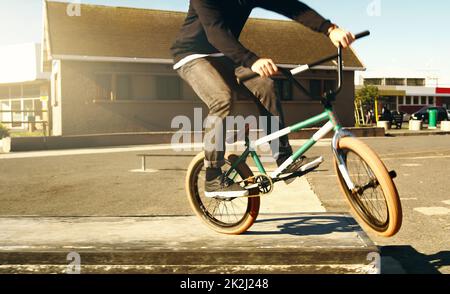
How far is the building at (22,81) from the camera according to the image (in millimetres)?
41062

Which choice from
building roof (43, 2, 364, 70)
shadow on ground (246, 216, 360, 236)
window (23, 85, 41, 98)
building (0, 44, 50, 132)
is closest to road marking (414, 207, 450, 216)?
shadow on ground (246, 216, 360, 236)

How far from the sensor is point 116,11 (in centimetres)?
2673

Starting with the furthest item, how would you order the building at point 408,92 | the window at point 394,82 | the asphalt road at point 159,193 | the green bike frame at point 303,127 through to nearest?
the window at point 394,82, the building at point 408,92, the asphalt road at point 159,193, the green bike frame at point 303,127

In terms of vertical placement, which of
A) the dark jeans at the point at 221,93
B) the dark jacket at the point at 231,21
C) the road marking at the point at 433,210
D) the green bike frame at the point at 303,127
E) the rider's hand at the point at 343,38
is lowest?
the road marking at the point at 433,210

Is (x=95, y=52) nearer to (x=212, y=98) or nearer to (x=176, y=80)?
(x=176, y=80)

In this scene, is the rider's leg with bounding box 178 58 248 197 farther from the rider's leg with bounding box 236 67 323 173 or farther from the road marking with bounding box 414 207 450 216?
the road marking with bounding box 414 207 450 216

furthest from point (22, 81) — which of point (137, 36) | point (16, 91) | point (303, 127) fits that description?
point (303, 127)

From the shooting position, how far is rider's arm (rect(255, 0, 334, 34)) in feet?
11.8

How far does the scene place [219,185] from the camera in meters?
3.99

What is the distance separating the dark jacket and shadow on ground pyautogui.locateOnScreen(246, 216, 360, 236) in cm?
136

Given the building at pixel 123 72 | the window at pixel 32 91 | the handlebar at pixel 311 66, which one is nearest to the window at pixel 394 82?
the window at pixel 32 91

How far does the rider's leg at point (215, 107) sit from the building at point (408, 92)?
6717 centimetres

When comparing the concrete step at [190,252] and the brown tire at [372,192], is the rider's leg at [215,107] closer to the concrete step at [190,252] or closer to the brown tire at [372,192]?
the concrete step at [190,252]
